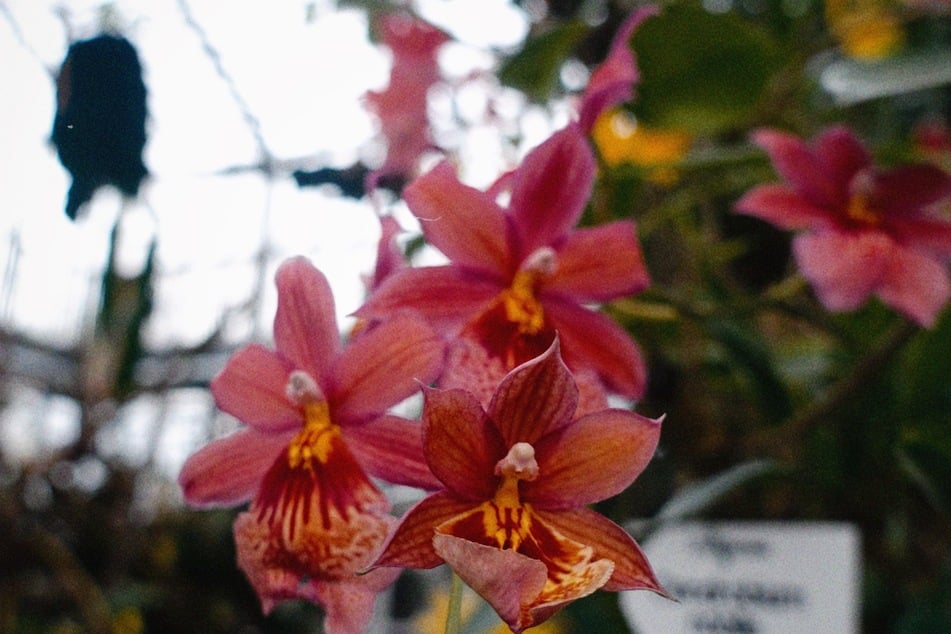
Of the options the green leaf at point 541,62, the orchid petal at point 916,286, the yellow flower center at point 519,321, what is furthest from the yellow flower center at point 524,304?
the green leaf at point 541,62

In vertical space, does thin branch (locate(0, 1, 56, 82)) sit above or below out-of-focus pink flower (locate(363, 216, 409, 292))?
above

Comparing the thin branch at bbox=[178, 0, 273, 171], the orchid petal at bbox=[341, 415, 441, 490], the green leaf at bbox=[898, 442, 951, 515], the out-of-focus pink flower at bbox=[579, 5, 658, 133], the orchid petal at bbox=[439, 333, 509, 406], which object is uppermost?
the thin branch at bbox=[178, 0, 273, 171]

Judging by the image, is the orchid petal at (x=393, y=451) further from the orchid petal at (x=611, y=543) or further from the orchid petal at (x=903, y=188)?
the orchid petal at (x=903, y=188)

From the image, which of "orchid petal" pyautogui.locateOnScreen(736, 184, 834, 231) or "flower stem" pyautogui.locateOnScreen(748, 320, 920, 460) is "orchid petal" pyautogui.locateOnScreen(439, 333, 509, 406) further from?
"flower stem" pyautogui.locateOnScreen(748, 320, 920, 460)

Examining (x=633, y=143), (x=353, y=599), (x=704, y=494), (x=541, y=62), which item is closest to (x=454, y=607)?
(x=353, y=599)

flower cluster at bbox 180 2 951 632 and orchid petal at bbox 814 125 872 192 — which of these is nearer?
flower cluster at bbox 180 2 951 632

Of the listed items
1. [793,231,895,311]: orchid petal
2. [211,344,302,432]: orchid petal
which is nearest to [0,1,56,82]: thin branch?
[211,344,302,432]: orchid petal
